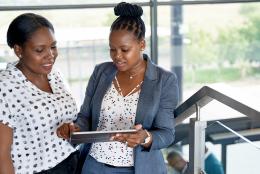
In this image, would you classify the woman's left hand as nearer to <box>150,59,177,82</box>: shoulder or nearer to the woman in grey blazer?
the woman in grey blazer

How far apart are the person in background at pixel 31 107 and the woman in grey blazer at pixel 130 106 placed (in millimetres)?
92

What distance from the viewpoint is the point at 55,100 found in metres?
1.87

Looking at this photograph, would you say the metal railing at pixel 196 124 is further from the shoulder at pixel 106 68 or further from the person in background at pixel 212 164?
the shoulder at pixel 106 68

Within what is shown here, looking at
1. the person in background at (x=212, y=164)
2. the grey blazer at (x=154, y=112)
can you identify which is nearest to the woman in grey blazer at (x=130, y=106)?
the grey blazer at (x=154, y=112)

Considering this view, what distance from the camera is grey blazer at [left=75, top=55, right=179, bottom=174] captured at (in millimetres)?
1866

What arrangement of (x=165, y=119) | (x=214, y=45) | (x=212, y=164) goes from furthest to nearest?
(x=214, y=45), (x=212, y=164), (x=165, y=119)

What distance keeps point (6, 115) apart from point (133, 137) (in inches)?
21.0

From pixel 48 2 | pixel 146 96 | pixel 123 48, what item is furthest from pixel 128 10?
pixel 48 2

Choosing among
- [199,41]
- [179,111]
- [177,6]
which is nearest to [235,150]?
[179,111]

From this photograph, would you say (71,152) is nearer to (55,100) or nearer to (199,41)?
(55,100)

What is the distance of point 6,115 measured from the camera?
65.6 inches

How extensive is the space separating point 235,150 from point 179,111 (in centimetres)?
45

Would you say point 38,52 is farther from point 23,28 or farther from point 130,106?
point 130,106

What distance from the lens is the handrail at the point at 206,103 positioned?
4.69 ft
